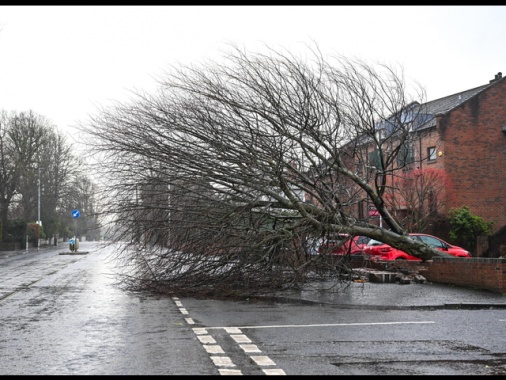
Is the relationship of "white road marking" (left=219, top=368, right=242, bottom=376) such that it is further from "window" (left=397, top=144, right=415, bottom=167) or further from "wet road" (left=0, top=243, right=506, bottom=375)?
"window" (left=397, top=144, right=415, bottom=167)

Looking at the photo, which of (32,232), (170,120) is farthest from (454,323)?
(32,232)

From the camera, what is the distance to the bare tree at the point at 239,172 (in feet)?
53.7

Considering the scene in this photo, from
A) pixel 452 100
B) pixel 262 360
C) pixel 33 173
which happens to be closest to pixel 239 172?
pixel 262 360

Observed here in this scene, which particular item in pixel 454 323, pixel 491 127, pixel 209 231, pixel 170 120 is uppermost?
pixel 491 127

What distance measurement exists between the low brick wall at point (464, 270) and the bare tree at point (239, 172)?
1.89 meters

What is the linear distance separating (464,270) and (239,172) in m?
6.61

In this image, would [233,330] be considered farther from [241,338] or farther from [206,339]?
[206,339]

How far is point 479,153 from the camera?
1458 inches

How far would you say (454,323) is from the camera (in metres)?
11.5

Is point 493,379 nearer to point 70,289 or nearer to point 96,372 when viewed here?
point 96,372

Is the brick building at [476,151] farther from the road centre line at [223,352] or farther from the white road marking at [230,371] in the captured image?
the white road marking at [230,371]

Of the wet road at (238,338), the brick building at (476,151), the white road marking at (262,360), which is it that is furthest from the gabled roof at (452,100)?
the white road marking at (262,360)

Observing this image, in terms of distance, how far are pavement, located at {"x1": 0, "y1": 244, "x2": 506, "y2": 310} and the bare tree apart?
0.60m

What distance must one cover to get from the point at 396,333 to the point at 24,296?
10117 mm
